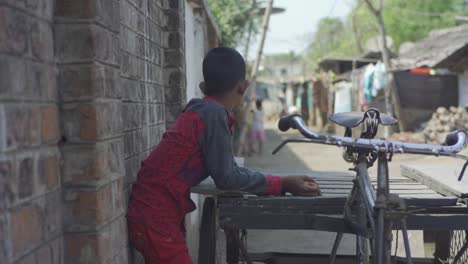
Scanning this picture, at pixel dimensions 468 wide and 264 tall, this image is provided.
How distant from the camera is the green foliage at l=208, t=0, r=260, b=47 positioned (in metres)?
14.2

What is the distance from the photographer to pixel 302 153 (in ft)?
52.9

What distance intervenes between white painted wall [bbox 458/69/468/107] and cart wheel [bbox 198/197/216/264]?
13.8 metres

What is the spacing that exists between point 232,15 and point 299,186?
40.3 ft

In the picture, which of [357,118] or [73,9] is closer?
[73,9]

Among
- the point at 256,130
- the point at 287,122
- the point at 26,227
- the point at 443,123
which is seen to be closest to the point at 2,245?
the point at 26,227

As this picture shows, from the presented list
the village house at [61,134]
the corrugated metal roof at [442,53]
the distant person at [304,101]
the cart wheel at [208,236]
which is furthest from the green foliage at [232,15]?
the distant person at [304,101]

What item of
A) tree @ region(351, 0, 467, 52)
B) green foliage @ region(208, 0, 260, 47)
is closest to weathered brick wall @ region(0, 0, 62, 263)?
green foliage @ region(208, 0, 260, 47)

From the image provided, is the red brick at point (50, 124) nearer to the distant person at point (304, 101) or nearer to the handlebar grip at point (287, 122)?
the handlebar grip at point (287, 122)

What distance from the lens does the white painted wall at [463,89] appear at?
15.0m

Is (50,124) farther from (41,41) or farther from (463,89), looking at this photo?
(463,89)

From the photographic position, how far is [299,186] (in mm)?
2373

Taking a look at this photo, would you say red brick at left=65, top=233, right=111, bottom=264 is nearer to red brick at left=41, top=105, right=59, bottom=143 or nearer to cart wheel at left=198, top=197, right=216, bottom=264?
red brick at left=41, top=105, right=59, bottom=143

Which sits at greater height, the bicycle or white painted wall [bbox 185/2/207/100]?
white painted wall [bbox 185/2/207/100]

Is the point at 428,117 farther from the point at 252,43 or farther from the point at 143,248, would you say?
the point at 143,248
